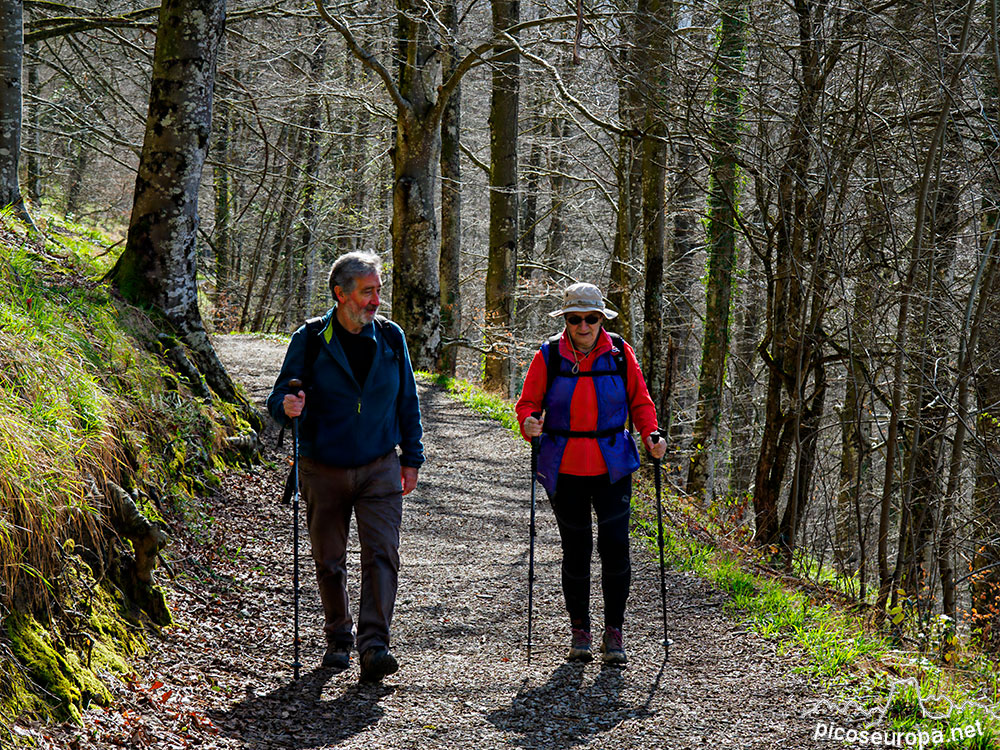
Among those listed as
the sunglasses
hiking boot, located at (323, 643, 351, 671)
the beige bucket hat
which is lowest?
hiking boot, located at (323, 643, 351, 671)

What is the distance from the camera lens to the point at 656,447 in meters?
5.15

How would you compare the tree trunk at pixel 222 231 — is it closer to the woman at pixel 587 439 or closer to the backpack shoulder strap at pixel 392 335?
the backpack shoulder strap at pixel 392 335

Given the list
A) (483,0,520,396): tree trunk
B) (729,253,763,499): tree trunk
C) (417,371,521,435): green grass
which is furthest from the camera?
(729,253,763,499): tree trunk

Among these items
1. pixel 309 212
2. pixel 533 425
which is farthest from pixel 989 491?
pixel 309 212

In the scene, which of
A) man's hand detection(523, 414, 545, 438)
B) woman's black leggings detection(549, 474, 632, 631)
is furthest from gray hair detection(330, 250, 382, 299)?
woman's black leggings detection(549, 474, 632, 631)

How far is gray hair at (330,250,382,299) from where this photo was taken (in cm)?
472

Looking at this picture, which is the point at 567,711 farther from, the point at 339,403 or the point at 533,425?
the point at 339,403

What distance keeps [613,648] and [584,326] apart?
186 cm

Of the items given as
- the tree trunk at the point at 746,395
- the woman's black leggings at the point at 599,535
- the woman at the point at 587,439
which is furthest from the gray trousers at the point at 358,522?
the tree trunk at the point at 746,395

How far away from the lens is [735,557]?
7508 millimetres

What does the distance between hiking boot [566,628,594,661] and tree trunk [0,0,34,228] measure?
6.55 meters

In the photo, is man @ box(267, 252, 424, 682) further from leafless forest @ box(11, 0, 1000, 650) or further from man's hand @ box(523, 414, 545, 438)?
leafless forest @ box(11, 0, 1000, 650)

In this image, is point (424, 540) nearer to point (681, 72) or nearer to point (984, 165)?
point (681, 72)

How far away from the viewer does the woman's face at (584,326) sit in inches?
200
